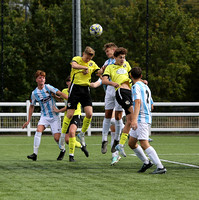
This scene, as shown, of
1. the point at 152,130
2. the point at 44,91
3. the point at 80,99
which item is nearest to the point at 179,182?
the point at 80,99

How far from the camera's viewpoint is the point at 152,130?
74.5 ft

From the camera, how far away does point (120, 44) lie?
3750 centimetres

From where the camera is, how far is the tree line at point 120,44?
35.2 m

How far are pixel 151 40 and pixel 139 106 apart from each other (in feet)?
89.1

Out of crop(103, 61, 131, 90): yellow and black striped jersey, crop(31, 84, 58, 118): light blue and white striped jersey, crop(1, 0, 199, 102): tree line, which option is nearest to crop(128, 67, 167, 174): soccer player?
crop(103, 61, 131, 90): yellow and black striped jersey

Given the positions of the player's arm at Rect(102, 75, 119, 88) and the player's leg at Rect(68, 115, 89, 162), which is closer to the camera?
the player's arm at Rect(102, 75, 119, 88)

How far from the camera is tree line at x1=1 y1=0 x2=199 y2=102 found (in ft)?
116

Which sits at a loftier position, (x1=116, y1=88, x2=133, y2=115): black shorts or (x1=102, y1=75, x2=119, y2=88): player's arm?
(x1=102, y1=75, x2=119, y2=88): player's arm

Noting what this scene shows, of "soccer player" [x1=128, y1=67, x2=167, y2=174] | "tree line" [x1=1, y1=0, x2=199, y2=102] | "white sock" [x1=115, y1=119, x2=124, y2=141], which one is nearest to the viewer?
"soccer player" [x1=128, y1=67, x2=167, y2=174]

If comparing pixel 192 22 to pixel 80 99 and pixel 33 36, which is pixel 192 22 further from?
pixel 80 99

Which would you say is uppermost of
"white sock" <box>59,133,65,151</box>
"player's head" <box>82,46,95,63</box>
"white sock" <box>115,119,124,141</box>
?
"player's head" <box>82,46,95,63</box>

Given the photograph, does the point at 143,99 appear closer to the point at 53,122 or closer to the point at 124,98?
the point at 124,98

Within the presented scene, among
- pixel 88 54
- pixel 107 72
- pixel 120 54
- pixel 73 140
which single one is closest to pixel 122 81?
pixel 107 72

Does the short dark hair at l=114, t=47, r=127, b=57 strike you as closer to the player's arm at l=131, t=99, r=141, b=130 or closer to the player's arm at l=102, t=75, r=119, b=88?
the player's arm at l=102, t=75, r=119, b=88
